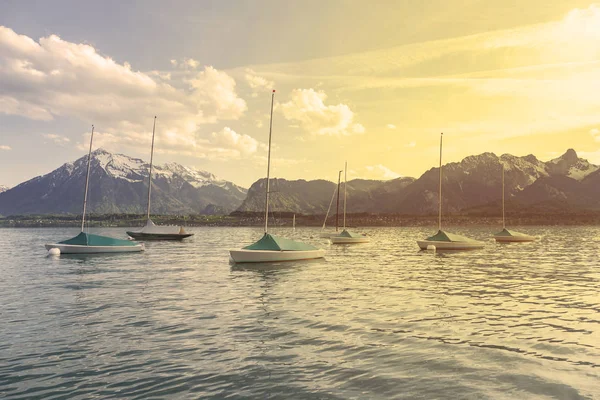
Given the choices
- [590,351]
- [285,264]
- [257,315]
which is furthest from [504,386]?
[285,264]

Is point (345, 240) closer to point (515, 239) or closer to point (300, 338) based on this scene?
point (515, 239)

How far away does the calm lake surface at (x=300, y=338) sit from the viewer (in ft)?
40.6

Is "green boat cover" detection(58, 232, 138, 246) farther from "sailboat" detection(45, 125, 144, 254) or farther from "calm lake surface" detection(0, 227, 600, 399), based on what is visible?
"calm lake surface" detection(0, 227, 600, 399)

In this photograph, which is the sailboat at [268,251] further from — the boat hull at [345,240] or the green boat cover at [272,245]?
the boat hull at [345,240]

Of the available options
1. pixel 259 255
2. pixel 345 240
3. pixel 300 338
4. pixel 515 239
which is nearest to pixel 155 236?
pixel 345 240

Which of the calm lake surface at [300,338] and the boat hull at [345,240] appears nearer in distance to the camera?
the calm lake surface at [300,338]

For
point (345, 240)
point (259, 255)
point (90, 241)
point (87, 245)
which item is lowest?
point (87, 245)

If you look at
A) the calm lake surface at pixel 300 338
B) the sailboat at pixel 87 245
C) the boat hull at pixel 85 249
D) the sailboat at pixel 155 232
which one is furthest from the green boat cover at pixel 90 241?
the sailboat at pixel 155 232

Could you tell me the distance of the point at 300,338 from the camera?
17.7 m

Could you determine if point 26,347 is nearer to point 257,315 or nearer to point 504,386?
point 257,315

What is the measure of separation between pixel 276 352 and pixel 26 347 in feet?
31.4

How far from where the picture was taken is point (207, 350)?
1583 centimetres

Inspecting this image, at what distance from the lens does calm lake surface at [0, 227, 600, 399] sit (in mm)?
12367

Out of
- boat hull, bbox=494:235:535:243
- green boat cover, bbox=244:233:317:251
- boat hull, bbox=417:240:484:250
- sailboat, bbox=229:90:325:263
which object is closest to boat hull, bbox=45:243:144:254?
sailboat, bbox=229:90:325:263
